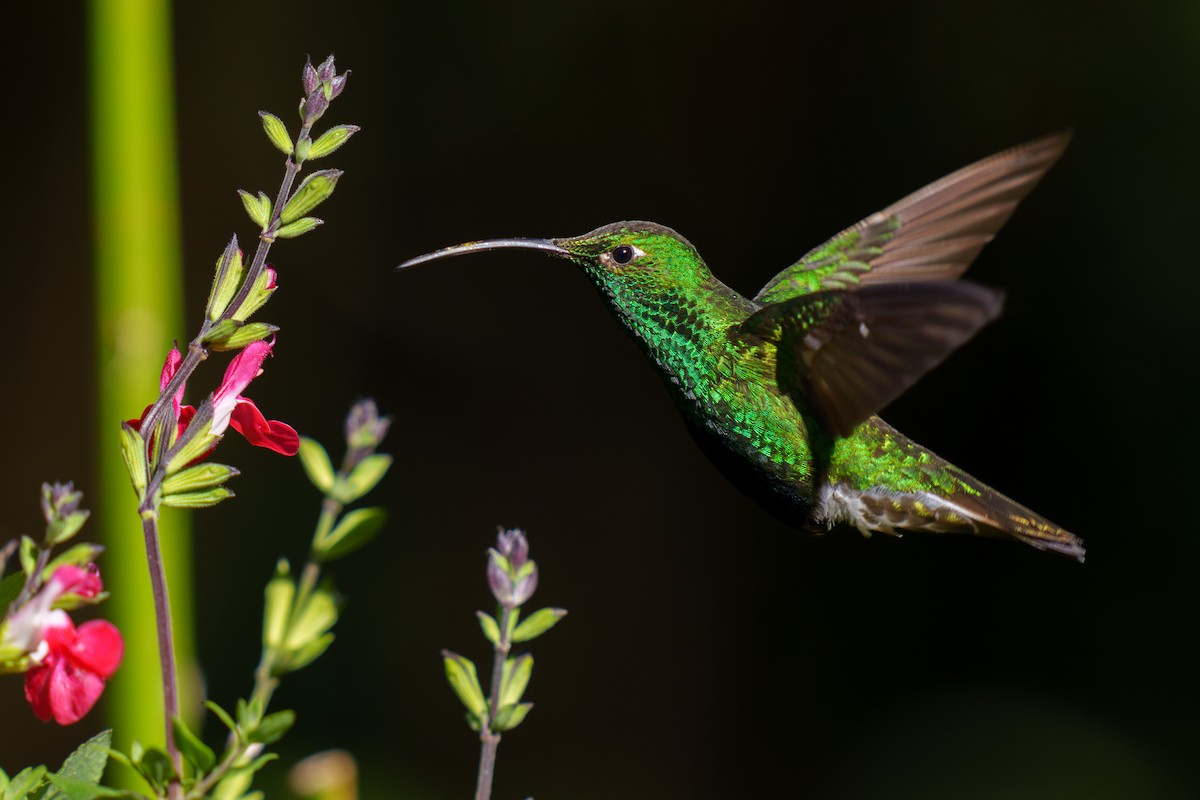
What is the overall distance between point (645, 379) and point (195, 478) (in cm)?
Result: 310

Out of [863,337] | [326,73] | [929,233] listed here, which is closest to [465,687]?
[326,73]

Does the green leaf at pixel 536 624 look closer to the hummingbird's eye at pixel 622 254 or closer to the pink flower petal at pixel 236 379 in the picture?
the pink flower petal at pixel 236 379

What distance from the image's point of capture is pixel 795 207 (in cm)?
345

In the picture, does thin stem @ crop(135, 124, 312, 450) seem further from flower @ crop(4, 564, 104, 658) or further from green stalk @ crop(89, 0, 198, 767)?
green stalk @ crop(89, 0, 198, 767)

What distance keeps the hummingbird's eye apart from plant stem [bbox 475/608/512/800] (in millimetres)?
591

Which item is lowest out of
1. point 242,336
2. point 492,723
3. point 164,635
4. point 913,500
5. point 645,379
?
point 645,379

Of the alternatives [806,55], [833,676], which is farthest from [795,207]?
[833,676]

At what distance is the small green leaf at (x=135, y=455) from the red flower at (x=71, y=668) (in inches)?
3.3

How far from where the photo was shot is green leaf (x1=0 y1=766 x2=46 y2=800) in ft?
1.94

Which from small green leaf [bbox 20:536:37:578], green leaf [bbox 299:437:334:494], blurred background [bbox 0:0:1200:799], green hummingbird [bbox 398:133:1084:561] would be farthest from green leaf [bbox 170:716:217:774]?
blurred background [bbox 0:0:1200:799]

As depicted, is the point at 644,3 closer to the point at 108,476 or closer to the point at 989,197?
the point at 989,197

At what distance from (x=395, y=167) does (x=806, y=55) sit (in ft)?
4.43

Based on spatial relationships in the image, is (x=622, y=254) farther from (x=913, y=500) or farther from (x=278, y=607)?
(x=278, y=607)

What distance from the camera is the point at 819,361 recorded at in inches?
45.4
